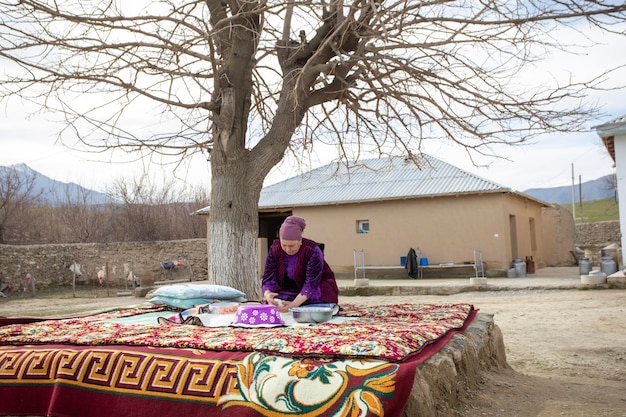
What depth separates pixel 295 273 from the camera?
497 centimetres

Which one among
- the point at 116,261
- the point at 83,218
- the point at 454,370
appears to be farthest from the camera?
the point at 83,218

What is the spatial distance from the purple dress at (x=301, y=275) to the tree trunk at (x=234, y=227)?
212 cm

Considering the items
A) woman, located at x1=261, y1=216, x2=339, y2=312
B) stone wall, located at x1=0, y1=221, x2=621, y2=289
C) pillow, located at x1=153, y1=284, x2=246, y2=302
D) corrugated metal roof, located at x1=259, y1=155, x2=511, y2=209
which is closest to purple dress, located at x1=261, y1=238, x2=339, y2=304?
woman, located at x1=261, y1=216, x2=339, y2=312

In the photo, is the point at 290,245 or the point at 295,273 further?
the point at 295,273

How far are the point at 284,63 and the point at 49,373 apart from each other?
5326mm

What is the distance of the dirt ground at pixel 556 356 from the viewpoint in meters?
3.89

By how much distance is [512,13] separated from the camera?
6176 millimetres

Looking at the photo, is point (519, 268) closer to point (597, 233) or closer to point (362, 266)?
point (362, 266)

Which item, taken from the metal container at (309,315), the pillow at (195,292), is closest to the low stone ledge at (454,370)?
the metal container at (309,315)

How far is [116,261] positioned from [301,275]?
20.1m

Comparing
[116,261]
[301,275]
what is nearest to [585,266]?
[301,275]

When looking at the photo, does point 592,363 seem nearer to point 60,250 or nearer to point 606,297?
point 606,297

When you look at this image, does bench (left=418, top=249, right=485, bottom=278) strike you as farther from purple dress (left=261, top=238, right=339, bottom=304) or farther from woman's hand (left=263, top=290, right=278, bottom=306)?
woman's hand (left=263, top=290, right=278, bottom=306)

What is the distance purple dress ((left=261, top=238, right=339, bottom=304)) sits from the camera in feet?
15.9
